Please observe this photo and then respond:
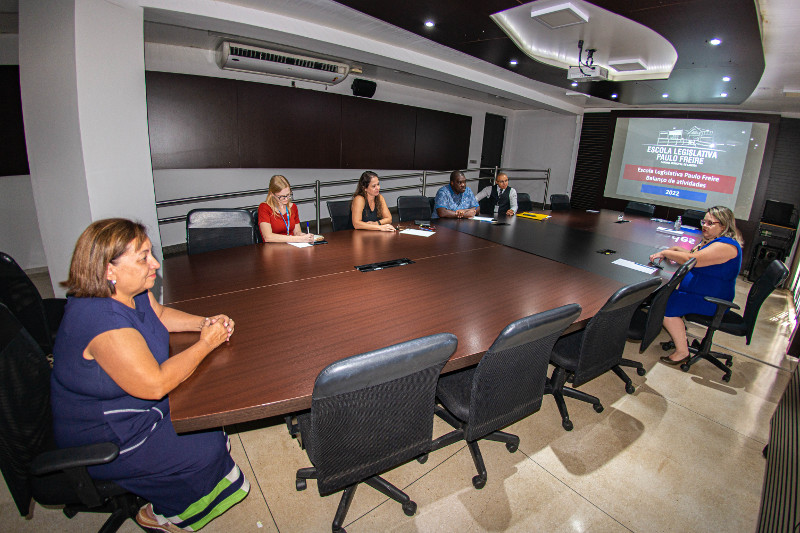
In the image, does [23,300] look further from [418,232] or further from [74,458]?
[418,232]

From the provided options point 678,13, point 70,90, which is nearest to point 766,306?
point 678,13

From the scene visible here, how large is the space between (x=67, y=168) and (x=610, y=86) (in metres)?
6.50

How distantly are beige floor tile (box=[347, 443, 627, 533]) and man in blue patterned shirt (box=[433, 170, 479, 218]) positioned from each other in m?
3.07

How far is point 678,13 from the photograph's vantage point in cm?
260

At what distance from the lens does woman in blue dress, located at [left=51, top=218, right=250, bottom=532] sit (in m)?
1.18

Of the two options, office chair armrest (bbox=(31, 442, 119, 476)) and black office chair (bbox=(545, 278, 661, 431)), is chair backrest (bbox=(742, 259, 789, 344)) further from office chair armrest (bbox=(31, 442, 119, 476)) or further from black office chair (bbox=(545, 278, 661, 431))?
office chair armrest (bbox=(31, 442, 119, 476))

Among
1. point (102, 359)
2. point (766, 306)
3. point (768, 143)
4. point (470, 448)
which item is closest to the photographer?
point (102, 359)

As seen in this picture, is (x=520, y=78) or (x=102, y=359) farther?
(x=520, y=78)

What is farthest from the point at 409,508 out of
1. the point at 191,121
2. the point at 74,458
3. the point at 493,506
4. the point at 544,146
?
the point at 544,146

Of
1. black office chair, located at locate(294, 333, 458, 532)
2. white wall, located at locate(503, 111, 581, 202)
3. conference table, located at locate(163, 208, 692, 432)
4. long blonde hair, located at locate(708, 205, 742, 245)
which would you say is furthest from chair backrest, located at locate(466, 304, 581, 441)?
white wall, located at locate(503, 111, 581, 202)

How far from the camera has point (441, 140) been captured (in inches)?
313

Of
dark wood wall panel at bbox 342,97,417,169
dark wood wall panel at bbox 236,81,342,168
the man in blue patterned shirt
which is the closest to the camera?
the man in blue patterned shirt

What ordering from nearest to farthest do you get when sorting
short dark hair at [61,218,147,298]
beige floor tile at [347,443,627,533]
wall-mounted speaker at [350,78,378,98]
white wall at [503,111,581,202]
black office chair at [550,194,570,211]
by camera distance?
short dark hair at [61,218,147,298] < beige floor tile at [347,443,627,533] < black office chair at [550,194,570,211] < wall-mounted speaker at [350,78,378,98] < white wall at [503,111,581,202]

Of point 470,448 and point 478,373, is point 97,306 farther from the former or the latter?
point 470,448
